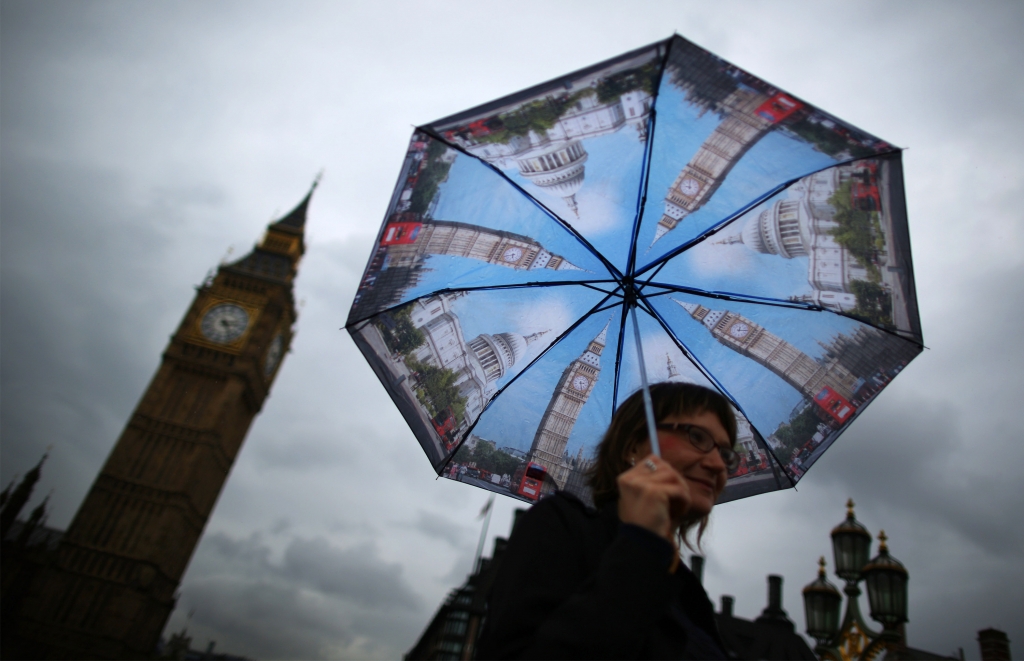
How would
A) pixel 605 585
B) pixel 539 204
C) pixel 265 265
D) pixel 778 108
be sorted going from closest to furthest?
pixel 605 585
pixel 778 108
pixel 539 204
pixel 265 265

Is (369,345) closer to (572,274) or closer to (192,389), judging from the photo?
(572,274)

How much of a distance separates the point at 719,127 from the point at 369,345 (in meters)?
2.09

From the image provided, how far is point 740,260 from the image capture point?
11.0ft

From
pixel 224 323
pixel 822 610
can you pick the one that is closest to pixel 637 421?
pixel 822 610

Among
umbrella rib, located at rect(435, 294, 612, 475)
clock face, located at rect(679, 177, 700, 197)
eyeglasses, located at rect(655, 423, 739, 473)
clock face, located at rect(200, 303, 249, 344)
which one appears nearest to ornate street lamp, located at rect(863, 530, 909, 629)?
umbrella rib, located at rect(435, 294, 612, 475)

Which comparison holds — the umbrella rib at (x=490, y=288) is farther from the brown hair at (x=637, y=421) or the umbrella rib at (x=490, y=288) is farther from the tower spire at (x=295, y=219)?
the tower spire at (x=295, y=219)

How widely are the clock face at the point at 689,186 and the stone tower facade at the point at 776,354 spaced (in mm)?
655

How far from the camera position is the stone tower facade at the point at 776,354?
3.33 metres

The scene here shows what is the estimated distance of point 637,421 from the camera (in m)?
2.12

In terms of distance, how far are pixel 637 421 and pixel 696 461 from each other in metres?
0.23

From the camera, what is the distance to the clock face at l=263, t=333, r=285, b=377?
2335 inches

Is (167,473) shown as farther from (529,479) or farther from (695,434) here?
(695,434)

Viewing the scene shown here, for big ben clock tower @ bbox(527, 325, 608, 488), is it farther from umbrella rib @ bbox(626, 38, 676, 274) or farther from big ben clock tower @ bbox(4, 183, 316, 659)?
big ben clock tower @ bbox(4, 183, 316, 659)

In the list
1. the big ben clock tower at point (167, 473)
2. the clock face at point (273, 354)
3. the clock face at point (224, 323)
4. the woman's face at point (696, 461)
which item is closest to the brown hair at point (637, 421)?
the woman's face at point (696, 461)
